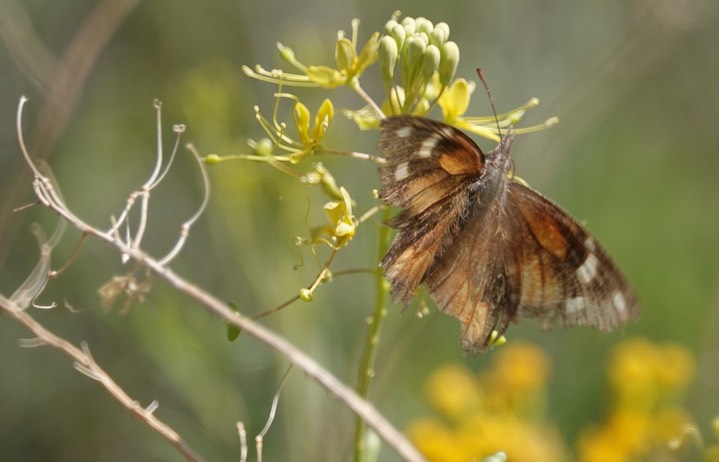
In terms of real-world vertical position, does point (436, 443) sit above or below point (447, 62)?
below

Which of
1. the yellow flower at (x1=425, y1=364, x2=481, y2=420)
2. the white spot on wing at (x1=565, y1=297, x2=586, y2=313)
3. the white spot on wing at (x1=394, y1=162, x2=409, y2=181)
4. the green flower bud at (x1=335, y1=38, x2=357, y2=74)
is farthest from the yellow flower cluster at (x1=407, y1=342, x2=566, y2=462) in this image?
the green flower bud at (x1=335, y1=38, x2=357, y2=74)

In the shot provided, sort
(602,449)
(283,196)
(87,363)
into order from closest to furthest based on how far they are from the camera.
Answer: (87,363) → (283,196) → (602,449)

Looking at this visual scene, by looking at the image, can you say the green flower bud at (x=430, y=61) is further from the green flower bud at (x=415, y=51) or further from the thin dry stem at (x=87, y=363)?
the thin dry stem at (x=87, y=363)

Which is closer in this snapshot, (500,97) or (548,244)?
(548,244)

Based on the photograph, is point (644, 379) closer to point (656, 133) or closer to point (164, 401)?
point (164, 401)

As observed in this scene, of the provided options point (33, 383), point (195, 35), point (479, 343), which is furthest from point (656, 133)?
point (479, 343)

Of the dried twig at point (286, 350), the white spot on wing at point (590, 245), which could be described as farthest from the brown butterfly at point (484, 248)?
the dried twig at point (286, 350)

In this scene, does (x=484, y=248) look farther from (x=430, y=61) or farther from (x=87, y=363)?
(x=87, y=363)

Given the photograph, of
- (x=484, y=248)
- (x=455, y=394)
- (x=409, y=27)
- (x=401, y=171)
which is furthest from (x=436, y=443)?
(x=409, y=27)
